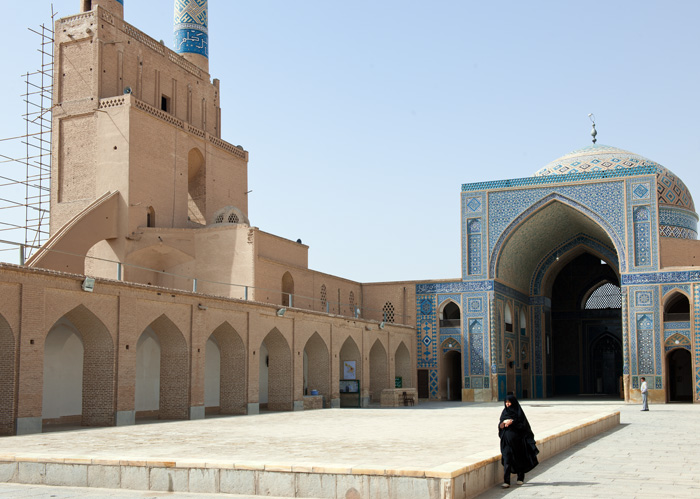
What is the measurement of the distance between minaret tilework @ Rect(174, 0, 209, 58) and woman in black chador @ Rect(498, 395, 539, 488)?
61.7ft

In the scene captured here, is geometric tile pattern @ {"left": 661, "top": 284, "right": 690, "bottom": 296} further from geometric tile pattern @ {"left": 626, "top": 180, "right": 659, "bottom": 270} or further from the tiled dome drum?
the tiled dome drum

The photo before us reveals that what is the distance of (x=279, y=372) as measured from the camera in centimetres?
1798

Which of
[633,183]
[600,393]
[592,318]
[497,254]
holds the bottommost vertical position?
[600,393]

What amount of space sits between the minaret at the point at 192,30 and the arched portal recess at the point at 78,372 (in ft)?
38.3

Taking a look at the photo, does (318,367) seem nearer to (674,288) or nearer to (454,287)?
(454,287)

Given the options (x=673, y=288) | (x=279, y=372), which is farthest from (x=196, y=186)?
(x=673, y=288)

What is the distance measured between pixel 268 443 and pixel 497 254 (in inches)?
661

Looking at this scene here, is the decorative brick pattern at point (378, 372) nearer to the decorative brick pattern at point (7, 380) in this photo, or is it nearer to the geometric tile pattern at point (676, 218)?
the geometric tile pattern at point (676, 218)

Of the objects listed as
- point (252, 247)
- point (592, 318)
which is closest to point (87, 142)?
point (252, 247)

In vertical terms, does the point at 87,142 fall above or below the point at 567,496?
above

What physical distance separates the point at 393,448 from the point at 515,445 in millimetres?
1807

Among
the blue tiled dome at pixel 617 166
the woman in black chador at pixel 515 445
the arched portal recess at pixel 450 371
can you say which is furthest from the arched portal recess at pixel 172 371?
the blue tiled dome at pixel 617 166

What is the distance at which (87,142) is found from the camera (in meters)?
19.5

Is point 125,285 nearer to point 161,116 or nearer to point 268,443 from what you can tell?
point 268,443
